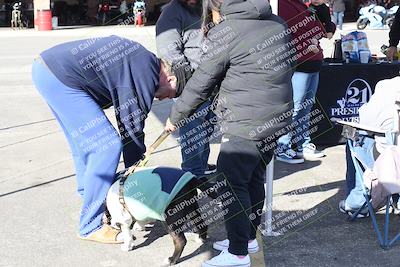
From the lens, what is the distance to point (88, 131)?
404 centimetres

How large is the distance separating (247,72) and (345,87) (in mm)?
3261

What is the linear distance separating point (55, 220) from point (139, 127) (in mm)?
1147

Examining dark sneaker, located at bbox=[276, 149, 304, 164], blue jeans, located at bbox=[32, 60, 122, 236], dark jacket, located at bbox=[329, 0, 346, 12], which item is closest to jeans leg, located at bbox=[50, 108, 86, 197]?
blue jeans, located at bbox=[32, 60, 122, 236]

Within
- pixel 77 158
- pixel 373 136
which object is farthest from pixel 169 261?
pixel 373 136

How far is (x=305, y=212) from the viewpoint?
4738mm

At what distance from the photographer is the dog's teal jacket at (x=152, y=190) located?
12.4 feet

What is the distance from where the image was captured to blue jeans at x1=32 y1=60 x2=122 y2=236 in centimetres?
404

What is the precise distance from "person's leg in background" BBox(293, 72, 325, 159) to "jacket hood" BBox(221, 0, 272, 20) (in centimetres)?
242

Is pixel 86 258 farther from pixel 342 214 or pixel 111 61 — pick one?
pixel 342 214

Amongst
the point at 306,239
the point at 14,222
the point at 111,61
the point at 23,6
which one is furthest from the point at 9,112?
the point at 23,6

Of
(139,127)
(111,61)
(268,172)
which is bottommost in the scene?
(268,172)

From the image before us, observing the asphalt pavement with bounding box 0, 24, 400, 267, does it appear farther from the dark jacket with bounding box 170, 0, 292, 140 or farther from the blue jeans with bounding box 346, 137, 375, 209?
the dark jacket with bounding box 170, 0, 292, 140

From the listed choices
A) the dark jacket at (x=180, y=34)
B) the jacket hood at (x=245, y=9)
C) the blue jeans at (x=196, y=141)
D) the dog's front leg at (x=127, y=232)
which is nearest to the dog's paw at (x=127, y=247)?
the dog's front leg at (x=127, y=232)

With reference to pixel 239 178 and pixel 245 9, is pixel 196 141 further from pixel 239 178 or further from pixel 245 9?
pixel 245 9
